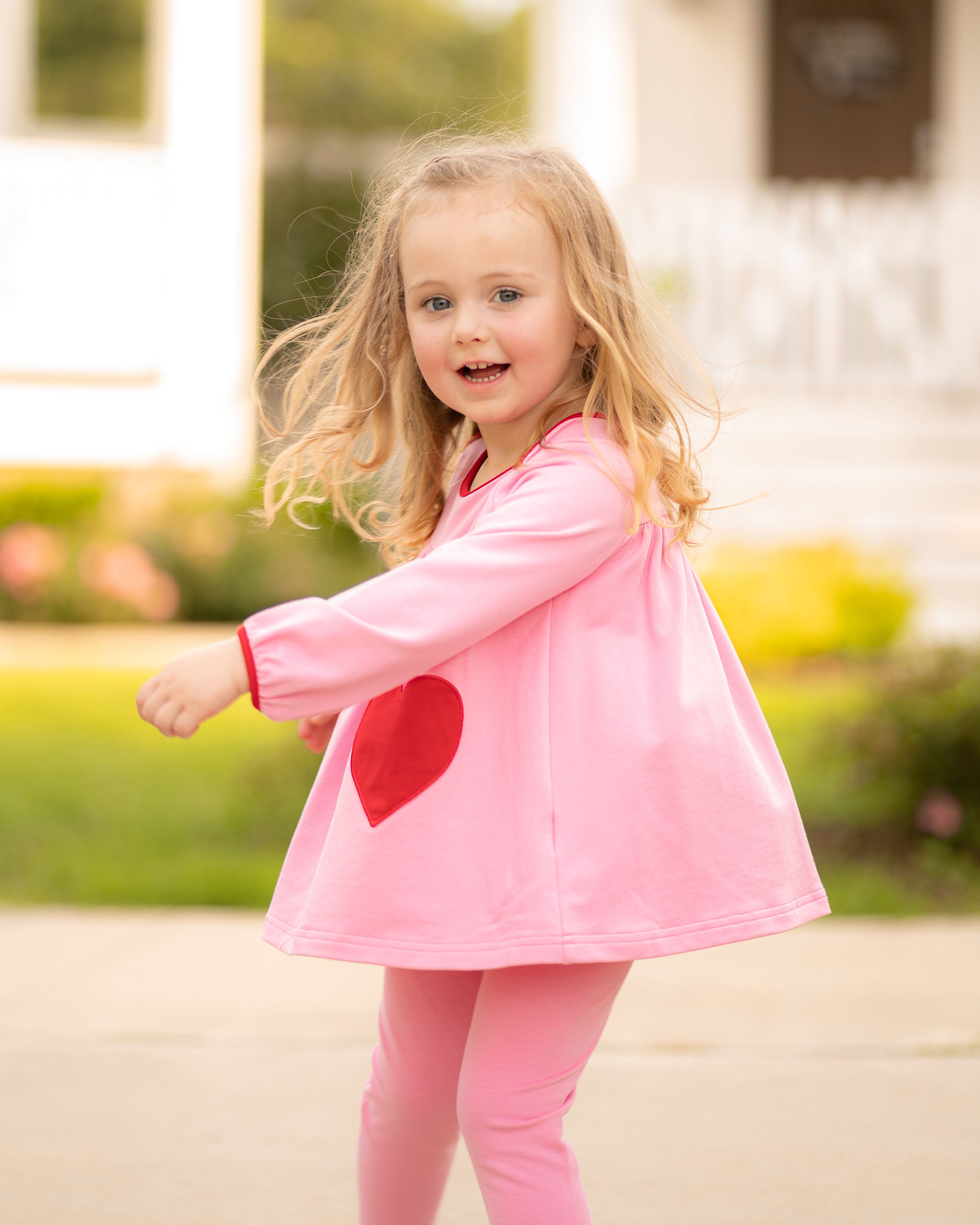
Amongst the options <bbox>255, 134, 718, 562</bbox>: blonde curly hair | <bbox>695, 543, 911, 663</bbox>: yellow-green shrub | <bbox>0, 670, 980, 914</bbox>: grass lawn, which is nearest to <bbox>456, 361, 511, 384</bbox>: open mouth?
<bbox>255, 134, 718, 562</bbox>: blonde curly hair

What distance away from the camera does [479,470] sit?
2109mm

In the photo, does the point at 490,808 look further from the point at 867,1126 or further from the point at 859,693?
the point at 859,693

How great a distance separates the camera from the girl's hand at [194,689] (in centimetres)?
166

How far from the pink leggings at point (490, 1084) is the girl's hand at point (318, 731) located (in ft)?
1.28

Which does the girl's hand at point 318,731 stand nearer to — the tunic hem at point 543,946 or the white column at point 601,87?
the tunic hem at point 543,946

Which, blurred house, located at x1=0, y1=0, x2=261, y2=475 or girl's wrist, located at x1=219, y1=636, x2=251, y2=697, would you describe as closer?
girl's wrist, located at x1=219, y1=636, x2=251, y2=697

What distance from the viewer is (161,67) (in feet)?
33.0

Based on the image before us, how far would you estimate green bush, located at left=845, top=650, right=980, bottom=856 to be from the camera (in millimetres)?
4484

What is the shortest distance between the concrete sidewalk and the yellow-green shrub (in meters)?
3.23

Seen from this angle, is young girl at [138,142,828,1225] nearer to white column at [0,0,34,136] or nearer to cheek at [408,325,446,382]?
cheek at [408,325,446,382]

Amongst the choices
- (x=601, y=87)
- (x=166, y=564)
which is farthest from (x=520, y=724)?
(x=601, y=87)

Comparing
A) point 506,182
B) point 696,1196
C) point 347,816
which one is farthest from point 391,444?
point 696,1196

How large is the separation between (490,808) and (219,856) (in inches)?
120

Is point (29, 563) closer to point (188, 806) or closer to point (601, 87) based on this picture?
point (188, 806)
